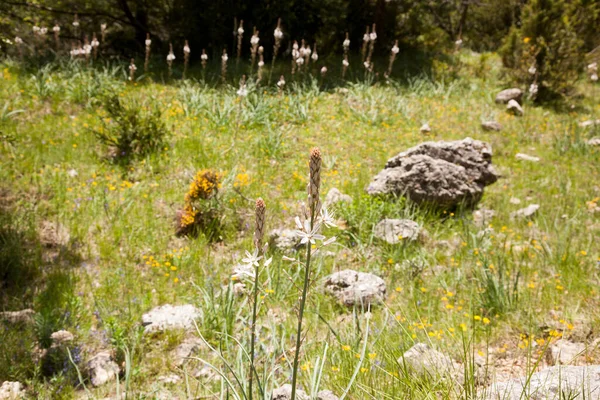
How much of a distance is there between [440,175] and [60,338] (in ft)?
13.4

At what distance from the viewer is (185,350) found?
3.10 metres

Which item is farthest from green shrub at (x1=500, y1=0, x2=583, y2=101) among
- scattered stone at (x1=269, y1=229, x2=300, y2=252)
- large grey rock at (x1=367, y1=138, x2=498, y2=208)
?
scattered stone at (x1=269, y1=229, x2=300, y2=252)

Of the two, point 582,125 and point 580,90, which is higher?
point 580,90

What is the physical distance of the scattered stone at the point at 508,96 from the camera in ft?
30.6

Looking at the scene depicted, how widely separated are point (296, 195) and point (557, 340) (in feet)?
10.7

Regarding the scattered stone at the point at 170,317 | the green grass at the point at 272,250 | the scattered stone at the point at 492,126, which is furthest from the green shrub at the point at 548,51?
the scattered stone at the point at 170,317

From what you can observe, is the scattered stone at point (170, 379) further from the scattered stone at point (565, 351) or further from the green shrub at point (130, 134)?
the green shrub at point (130, 134)

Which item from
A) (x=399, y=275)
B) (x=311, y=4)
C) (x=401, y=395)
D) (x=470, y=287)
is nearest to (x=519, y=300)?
(x=470, y=287)

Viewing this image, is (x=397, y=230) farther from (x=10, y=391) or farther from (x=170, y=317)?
(x=10, y=391)

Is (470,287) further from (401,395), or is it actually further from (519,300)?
(401,395)

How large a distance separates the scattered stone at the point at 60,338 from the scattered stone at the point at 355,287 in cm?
197

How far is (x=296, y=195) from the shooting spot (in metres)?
5.39

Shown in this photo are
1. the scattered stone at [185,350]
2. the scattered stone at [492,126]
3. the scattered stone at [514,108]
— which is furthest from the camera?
the scattered stone at [514,108]

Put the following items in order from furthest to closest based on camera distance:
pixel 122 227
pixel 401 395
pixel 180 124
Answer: pixel 180 124
pixel 122 227
pixel 401 395
